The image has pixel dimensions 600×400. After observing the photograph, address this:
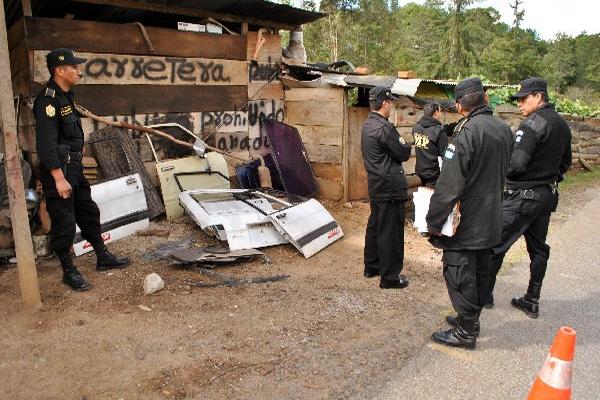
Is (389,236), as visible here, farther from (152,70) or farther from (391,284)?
(152,70)

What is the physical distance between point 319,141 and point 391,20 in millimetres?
26123

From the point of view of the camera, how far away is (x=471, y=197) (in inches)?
139

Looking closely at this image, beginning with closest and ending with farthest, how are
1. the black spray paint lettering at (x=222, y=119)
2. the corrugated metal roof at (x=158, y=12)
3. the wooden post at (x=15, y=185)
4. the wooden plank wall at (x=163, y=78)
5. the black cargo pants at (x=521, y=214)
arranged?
1. the wooden post at (x=15, y=185)
2. the black cargo pants at (x=521, y=214)
3. the wooden plank wall at (x=163, y=78)
4. the corrugated metal roof at (x=158, y=12)
5. the black spray paint lettering at (x=222, y=119)

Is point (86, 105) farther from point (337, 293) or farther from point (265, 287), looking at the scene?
point (337, 293)

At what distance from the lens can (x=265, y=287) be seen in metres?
4.96

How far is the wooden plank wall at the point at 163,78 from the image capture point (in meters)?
6.09

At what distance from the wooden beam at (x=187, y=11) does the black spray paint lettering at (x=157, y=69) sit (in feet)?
2.25

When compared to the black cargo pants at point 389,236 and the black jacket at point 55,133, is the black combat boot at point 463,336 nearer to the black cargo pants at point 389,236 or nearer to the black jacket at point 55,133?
the black cargo pants at point 389,236

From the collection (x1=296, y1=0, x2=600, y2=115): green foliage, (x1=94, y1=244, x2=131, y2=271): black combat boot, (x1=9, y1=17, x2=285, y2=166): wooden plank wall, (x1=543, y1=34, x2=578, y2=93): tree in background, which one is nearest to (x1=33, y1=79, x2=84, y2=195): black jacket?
(x1=94, y1=244, x2=131, y2=271): black combat boot

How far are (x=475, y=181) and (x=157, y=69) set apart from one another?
528 centimetres

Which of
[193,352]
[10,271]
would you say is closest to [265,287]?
[193,352]

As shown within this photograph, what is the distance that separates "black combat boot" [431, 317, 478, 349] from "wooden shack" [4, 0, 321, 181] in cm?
518

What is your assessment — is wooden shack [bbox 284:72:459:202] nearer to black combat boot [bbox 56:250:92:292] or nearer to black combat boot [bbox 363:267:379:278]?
black combat boot [bbox 363:267:379:278]

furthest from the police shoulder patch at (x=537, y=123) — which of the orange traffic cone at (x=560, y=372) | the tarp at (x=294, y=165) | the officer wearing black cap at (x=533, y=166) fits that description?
the tarp at (x=294, y=165)
